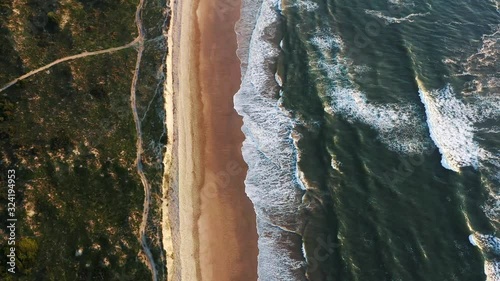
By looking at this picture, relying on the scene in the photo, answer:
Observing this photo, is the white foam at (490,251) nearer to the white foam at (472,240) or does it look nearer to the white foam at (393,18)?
the white foam at (472,240)

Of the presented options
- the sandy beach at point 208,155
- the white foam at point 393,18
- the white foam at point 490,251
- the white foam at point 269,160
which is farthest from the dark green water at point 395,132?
the sandy beach at point 208,155

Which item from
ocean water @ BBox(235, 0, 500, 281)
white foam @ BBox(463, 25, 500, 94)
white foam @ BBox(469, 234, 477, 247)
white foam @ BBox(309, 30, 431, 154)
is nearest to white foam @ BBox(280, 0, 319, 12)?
ocean water @ BBox(235, 0, 500, 281)

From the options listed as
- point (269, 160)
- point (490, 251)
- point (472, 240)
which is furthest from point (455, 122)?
point (269, 160)

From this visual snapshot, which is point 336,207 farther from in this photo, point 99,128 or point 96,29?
point 96,29

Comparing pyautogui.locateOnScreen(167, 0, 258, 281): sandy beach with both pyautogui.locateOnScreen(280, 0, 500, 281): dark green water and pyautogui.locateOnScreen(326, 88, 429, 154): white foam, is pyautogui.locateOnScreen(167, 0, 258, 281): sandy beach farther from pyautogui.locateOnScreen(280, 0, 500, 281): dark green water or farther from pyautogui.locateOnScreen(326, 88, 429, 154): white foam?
pyautogui.locateOnScreen(326, 88, 429, 154): white foam

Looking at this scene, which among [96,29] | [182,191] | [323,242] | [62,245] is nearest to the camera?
[62,245]

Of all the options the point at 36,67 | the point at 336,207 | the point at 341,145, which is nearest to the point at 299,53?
the point at 341,145
